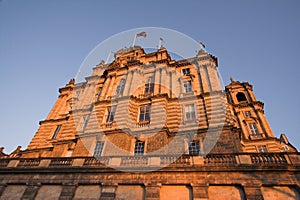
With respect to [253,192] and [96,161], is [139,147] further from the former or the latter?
[253,192]

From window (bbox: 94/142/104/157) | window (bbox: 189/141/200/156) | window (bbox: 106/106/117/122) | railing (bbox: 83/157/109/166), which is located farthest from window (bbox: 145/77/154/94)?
railing (bbox: 83/157/109/166)

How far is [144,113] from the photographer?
72.5 ft

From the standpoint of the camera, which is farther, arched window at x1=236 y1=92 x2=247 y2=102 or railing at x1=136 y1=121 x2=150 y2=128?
arched window at x1=236 y1=92 x2=247 y2=102

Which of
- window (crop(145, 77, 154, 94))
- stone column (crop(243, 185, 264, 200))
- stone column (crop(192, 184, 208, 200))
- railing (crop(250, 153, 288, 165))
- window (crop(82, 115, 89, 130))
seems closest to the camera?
stone column (crop(243, 185, 264, 200))

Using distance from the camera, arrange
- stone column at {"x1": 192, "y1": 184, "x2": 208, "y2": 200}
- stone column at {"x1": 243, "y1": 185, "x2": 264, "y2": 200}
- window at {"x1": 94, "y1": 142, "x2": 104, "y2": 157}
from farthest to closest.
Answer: window at {"x1": 94, "y1": 142, "x2": 104, "y2": 157}, stone column at {"x1": 192, "y1": 184, "x2": 208, "y2": 200}, stone column at {"x1": 243, "y1": 185, "x2": 264, "y2": 200}

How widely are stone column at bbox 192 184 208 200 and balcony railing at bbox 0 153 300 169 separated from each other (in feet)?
4.79

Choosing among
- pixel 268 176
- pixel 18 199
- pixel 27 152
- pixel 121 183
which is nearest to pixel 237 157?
pixel 268 176

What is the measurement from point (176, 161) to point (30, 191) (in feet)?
40.1

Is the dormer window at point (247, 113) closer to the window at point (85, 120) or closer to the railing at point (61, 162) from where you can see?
the window at point (85, 120)

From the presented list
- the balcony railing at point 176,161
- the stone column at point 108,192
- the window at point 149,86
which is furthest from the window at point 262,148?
the stone column at point 108,192

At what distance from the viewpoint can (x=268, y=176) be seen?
41.1 ft

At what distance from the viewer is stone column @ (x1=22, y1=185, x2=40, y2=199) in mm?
15305

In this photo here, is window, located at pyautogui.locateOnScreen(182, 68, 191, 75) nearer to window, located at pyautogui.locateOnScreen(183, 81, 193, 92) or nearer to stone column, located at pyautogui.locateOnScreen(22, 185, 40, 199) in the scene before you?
window, located at pyautogui.locateOnScreen(183, 81, 193, 92)

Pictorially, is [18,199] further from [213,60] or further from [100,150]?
[213,60]
